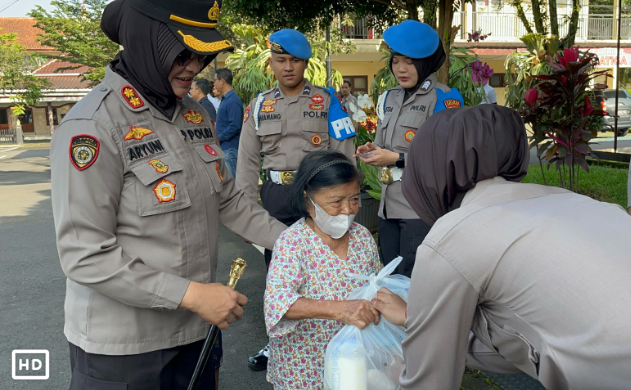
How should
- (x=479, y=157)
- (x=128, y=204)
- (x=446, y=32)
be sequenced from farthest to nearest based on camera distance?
(x=446, y=32), (x=128, y=204), (x=479, y=157)

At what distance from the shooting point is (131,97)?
184 centimetres

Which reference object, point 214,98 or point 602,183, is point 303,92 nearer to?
point 214,98

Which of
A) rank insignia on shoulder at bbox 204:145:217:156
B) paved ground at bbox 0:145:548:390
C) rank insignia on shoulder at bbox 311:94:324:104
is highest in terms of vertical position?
rank insignia on shoulder at bbox 311:94:324:104

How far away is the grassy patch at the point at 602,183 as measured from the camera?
7.74 meters

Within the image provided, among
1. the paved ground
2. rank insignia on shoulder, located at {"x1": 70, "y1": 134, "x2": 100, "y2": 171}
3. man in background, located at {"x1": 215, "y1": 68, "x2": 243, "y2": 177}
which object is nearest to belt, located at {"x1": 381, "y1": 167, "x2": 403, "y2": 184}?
the paved ground

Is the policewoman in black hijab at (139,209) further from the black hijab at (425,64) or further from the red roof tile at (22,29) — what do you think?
the red roof tile at (22,29)

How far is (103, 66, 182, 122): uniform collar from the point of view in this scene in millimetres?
1822

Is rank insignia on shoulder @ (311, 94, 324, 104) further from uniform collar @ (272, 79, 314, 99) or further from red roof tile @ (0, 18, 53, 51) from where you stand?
red roof tile @ (0, 18, 53, 51)

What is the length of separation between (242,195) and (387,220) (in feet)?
4.69

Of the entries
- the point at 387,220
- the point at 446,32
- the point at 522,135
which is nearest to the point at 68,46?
the point at 446,32

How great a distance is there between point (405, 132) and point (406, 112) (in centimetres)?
13

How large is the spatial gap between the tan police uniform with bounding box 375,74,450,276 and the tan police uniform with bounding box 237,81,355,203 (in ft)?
1.16

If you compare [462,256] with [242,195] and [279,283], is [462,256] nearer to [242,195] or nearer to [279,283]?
[279,283]

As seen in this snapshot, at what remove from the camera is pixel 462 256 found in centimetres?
135
